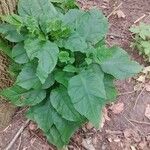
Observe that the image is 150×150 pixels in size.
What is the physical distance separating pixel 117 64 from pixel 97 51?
0.20 metres

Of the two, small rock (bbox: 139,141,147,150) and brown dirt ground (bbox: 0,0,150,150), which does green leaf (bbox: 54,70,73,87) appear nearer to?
brown dirt ground (bbox: 0,0,150,150)

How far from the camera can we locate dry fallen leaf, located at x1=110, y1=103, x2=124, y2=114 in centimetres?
298

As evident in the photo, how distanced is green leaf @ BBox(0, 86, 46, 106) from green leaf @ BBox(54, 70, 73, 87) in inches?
7.0

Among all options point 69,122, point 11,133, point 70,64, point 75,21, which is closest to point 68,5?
point 75,21

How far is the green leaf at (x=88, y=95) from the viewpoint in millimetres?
2264

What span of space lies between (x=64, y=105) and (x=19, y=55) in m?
0.45

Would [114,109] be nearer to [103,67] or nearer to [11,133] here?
[103,67]

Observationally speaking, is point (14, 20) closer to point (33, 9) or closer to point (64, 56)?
point (33, 9)

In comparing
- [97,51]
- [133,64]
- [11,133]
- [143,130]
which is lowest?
[143,130]

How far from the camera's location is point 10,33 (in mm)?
2424

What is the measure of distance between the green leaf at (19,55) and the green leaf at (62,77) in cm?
22

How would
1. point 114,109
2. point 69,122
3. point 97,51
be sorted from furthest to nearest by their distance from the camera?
point 114,109
point 69,122
point 97,51

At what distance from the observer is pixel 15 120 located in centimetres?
284

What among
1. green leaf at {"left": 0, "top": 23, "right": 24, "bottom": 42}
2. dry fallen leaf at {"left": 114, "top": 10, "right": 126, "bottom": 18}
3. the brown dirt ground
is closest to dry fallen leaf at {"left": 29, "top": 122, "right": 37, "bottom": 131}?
the brown dirt ground
